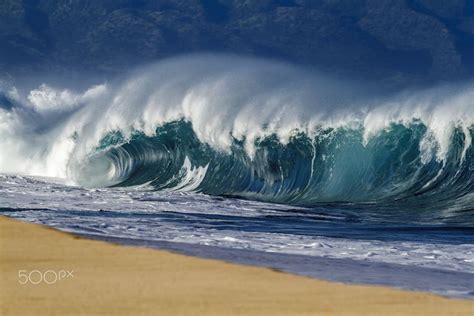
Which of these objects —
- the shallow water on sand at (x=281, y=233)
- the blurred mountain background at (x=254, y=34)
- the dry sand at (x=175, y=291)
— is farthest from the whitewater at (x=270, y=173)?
the blurred mountain background at (x=254, y=34)

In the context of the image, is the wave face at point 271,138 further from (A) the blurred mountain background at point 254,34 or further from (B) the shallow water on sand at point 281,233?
(A) the blurred mountain background at point 254,34

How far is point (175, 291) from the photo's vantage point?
16.5 ft

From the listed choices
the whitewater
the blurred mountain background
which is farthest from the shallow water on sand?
the blurred mountain background

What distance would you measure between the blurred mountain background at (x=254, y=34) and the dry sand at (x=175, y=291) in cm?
9657

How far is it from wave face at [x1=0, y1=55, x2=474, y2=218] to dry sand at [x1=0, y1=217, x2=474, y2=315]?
672 centimetres

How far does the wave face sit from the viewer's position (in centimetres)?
1486

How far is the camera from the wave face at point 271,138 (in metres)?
14.9

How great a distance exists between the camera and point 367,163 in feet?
51.8

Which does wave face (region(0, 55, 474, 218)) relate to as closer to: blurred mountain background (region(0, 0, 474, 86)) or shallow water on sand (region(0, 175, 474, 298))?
shallow water on sand (region(0, 175, 474, 298))

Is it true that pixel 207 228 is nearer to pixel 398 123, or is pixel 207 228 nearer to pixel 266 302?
pixel 266 302

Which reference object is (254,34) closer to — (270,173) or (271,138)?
(271,138)

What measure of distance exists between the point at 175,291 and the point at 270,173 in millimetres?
11625

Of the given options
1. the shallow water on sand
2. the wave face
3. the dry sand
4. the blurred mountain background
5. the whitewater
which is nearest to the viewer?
the dry sand

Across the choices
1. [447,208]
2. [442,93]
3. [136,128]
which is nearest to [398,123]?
[442,93]
